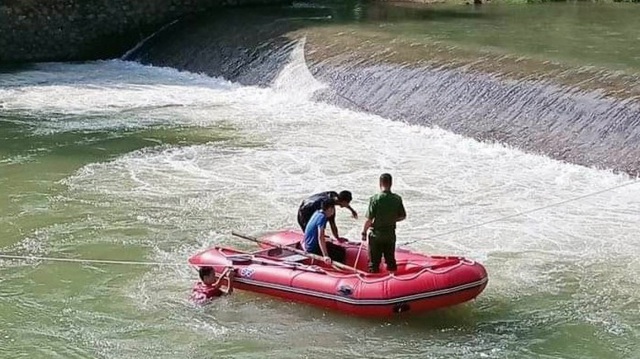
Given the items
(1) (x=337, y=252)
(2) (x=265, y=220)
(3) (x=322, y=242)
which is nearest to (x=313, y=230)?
(3) (x=322, y=242)

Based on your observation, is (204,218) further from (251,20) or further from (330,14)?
(330,14)

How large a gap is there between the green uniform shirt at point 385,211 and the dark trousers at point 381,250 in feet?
0.18

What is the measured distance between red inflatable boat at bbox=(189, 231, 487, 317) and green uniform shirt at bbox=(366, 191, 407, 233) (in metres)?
0.41

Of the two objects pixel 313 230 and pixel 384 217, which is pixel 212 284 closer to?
pixel 313 230

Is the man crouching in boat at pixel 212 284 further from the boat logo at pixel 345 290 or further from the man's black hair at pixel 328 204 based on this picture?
the boat logo at pixel 345 290

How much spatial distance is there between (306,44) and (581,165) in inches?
350

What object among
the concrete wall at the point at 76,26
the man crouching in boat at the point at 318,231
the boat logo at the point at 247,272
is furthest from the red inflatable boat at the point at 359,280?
the concrete wall at the point at 76,26

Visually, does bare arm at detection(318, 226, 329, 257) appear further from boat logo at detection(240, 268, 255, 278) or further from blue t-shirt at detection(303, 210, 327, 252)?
boat logo at detection(240, 268, 255, 278)

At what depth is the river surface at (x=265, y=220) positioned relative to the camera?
28.7 ft

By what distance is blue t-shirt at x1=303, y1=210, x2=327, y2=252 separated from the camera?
951cm

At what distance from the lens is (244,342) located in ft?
A: 28.3

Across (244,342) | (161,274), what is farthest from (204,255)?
(244,342)

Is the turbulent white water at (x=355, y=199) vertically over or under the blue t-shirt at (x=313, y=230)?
under

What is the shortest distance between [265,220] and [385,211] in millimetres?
3231
